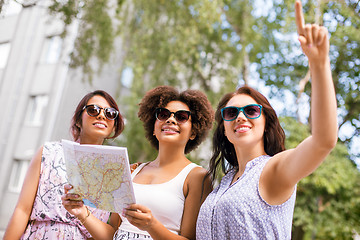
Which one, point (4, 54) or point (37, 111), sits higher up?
point (4, 54)

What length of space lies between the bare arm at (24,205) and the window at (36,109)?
9419mm

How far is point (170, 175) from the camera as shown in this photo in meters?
2.00

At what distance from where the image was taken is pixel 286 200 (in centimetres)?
153

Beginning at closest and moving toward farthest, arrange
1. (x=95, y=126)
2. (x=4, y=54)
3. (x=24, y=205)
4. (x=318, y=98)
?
(x=318, y=98) < (x=24, y=205) < (x=95, y=126) < (x=4, y=54)

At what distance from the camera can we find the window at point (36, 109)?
36.5ft

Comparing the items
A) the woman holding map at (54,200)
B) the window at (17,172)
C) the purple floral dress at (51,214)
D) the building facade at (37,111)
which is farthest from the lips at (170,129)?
the window at (17,172)

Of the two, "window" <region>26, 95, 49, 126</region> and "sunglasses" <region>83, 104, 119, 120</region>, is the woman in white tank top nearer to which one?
"sunglasses" <region>83, 104, 119, 120</region>

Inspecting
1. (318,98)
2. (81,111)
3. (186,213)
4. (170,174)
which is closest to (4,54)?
(81,111)

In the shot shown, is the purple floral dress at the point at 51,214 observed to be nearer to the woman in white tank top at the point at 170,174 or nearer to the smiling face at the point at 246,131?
the woman in white tank top at the point at 170,174

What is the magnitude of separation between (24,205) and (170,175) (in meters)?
0.89

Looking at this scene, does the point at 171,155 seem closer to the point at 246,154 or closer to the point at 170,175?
the point at 170,175

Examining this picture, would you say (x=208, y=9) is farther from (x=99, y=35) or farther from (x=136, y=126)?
(x=136, y=126)

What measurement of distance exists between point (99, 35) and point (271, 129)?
480 cm

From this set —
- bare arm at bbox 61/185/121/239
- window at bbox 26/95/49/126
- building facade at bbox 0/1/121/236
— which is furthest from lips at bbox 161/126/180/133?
window at bbox 26/95/49/126
